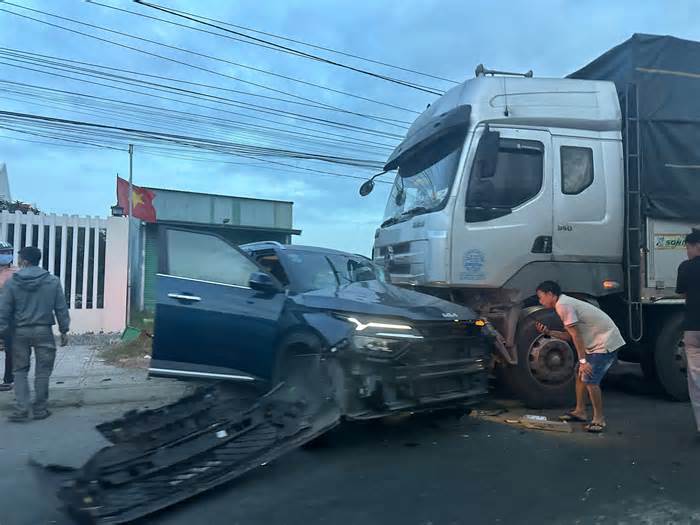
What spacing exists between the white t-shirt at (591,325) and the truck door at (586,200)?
2.58ft

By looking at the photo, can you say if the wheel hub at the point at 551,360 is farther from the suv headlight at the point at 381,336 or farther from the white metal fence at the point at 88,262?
the white metal fence at the point at 88,262

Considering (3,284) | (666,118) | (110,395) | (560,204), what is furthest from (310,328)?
(666,118)

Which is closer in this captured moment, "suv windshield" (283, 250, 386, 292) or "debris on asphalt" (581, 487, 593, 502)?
"debris on asphalt" (581, 487, 593, 502)

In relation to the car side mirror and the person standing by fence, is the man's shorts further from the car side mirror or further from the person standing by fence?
the person standing by fence

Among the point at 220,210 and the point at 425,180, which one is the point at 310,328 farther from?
the point at 220,210

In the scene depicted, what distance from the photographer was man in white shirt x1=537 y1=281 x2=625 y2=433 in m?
5.44

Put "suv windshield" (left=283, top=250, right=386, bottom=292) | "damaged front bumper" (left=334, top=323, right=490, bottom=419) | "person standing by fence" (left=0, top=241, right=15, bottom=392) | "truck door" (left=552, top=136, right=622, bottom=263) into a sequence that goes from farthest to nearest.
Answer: "person standing by fence" (left=0, top=241, right=15, bottom=392)
"truck door" (left=552, top=136, right=622, bottom=263)
"suv windshield" (left=283, top=250, right=386, bottom=292)
"damaged front bumper" (left=334, top=323, right=490, bottom=419)

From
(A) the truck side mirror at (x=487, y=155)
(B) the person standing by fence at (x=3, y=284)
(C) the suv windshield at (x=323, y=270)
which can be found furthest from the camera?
(B) the person standing by fence at (x=3, y=284)

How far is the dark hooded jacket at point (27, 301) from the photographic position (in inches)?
239

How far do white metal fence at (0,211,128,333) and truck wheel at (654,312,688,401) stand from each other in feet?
32.1

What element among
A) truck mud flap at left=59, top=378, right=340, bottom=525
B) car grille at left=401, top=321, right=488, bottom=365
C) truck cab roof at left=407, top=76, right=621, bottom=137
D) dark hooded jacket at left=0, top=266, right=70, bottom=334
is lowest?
truck mud flap at left=59, top=378, right=340, bottom=525

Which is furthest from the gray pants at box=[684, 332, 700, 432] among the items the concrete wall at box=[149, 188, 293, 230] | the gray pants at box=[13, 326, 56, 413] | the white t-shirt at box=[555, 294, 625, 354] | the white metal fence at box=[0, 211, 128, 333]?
the concrete wall at box=[149, 188, 293, 230]

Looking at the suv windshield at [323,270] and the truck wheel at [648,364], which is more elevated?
the suv windshield at [323,270]

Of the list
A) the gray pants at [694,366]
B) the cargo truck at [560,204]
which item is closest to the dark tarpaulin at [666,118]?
the cargo truck at [560,204]
